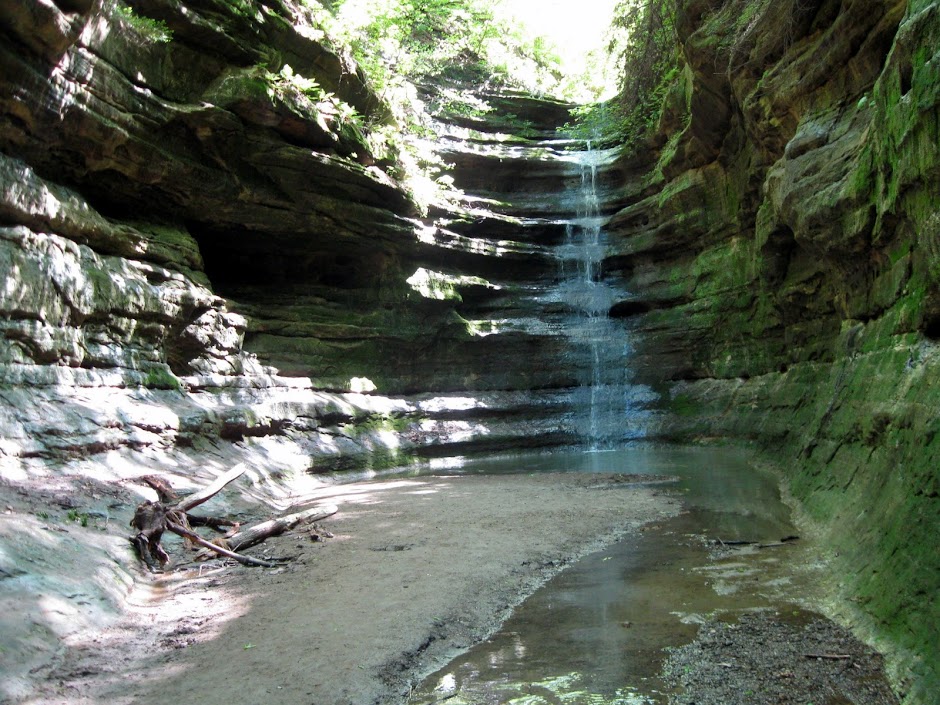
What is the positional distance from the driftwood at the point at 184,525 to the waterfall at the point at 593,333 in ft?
38.0

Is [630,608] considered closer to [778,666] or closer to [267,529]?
[778,666]

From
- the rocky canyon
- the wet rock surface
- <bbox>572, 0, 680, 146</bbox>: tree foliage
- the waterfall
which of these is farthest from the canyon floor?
<bbox>572, 0, 680, 146</bbox>: tree foliage

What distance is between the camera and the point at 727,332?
1698 cm

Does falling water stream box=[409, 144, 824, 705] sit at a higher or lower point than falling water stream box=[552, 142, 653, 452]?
lower

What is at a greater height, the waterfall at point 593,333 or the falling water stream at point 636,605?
the waterfall at point 593,333

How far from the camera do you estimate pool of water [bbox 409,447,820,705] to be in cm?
366

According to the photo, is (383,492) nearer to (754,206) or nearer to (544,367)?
(544,367)

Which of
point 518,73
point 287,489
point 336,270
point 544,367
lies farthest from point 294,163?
point 518,73

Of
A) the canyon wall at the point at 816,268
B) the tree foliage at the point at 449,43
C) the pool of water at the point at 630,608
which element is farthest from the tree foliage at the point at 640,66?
the pool of water at the point at 630,608

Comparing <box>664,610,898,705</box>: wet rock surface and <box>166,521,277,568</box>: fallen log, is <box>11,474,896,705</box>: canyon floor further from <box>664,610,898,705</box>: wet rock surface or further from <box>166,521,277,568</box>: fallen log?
<box>166,521,277,568</box>: fallen log

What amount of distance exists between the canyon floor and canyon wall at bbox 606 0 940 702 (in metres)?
0.99

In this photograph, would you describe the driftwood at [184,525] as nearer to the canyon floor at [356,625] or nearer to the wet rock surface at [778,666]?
the canyon floor at [356,625]

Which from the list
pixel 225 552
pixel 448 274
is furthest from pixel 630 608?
pixel 448 274

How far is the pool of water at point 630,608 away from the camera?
366 centimetres
